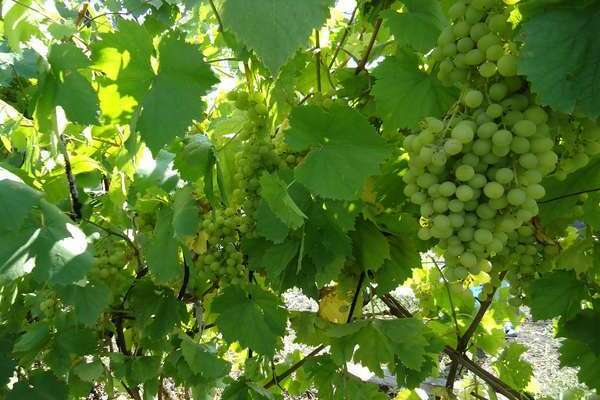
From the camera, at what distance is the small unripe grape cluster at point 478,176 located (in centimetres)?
73

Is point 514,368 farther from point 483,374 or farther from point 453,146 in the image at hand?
point 453,146

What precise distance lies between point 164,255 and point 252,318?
0.96ft

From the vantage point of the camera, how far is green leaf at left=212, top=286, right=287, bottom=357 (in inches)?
55.1

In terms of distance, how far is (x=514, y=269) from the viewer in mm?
1350

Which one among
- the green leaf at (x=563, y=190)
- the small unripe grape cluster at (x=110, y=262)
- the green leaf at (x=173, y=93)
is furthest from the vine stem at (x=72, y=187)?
the green leaf at (x=563, y=190)

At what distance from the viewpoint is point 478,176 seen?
75 cm

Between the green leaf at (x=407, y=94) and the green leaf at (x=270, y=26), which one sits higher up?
the green leaf at (x=270, y=26)

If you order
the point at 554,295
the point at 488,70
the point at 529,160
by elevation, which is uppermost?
the point at 488,70

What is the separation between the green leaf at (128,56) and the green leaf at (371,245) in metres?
0.56

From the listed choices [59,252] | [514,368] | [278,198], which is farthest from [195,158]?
[514,368]

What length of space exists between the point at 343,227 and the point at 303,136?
202mm

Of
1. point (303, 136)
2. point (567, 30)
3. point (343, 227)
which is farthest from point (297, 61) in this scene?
point (567, 30)

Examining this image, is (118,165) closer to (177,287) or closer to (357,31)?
(177,287)

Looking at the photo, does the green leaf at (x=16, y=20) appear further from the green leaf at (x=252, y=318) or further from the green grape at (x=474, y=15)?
the green grape at (x=474, y=15)
